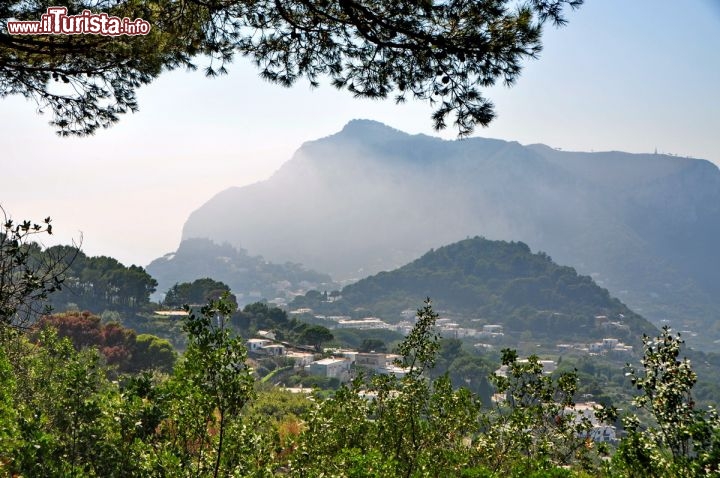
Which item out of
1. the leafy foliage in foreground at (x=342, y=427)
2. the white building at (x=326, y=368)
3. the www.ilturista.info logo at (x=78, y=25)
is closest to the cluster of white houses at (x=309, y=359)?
the white building at (x=326, y=368)

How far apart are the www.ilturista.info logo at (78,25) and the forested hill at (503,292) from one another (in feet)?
487

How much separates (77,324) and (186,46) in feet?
96.9

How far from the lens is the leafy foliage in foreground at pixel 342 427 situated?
15.8ft

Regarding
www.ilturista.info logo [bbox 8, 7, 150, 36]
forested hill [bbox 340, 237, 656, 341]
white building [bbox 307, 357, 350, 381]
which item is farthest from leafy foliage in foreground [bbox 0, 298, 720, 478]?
forested hill [bbox 340, 237, 656, 341]

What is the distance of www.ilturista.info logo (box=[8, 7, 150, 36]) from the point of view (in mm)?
6473

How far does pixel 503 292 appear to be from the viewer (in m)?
168

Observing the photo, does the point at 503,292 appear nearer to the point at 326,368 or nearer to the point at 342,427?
the point at 326,368

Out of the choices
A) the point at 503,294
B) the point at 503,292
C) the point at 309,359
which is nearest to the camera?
the point at 309,359

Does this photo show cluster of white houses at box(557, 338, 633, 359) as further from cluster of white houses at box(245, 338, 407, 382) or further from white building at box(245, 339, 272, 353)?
white building at box(245, 339, 272, 353)

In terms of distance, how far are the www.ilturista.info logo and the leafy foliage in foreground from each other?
4.16 meters

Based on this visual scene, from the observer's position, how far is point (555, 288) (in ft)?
530

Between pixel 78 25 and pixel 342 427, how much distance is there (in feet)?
20.4

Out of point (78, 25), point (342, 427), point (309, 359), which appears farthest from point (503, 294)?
point (78, 25)

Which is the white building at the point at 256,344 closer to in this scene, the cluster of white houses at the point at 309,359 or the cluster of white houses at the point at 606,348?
the cluster of white houses at the point at 309,359
